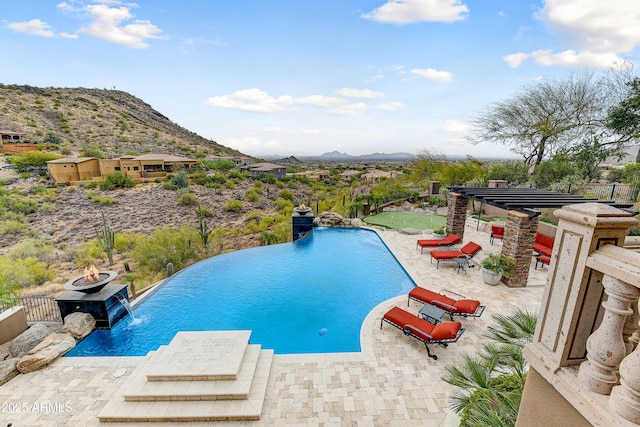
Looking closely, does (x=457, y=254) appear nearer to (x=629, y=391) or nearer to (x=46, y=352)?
(x=629, y=391)

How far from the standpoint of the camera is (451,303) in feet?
23.0

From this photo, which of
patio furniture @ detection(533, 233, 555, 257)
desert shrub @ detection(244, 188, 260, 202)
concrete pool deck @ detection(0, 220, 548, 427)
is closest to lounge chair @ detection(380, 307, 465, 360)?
concrete pool deck @ detection(0, 220, 548, 427)

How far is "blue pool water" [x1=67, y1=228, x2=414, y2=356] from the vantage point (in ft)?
22.5

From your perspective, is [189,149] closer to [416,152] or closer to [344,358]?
[416,152]

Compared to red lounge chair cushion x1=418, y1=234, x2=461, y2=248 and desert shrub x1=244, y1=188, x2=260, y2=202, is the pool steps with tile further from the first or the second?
desert shrub x1=244, y1=188, x2=260, y2=202

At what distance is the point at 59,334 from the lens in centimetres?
658

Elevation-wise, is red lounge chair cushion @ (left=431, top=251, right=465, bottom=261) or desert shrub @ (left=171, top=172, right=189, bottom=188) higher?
desert shrub @ (left=171, top=172, right=189, bottom=188)

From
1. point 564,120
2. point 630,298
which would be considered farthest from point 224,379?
point 564,120

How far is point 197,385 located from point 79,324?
14.1ft

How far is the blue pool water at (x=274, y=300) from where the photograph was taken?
686cm

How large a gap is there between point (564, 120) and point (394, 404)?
Answer: 25441 millimetres

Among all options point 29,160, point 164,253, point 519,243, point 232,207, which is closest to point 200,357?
point 164,253

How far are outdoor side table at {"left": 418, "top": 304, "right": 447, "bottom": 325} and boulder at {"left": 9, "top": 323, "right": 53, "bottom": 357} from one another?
9.09 meters

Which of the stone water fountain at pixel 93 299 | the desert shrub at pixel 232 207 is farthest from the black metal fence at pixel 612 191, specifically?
the desert shrub at pixel 232 207
